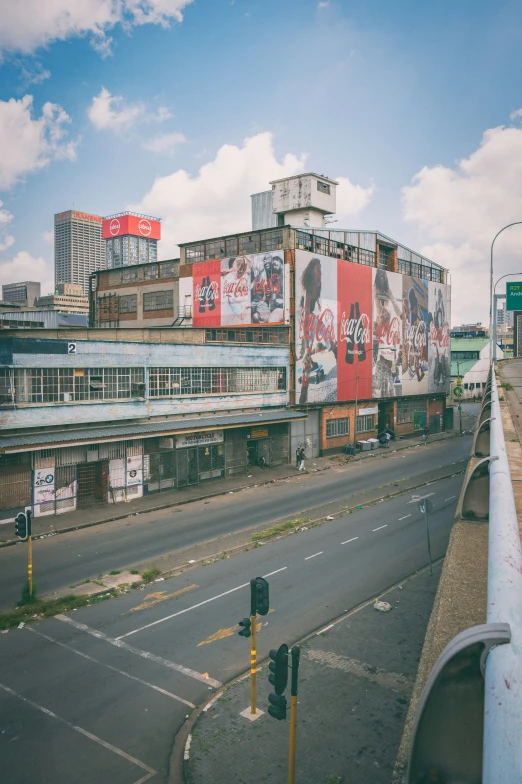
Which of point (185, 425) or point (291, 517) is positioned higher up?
point (185, 425)

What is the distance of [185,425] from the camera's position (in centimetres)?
3484

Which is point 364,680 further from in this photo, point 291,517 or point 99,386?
point 99,386

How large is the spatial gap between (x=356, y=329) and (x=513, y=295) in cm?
1449

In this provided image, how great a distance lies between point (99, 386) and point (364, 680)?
22034mm

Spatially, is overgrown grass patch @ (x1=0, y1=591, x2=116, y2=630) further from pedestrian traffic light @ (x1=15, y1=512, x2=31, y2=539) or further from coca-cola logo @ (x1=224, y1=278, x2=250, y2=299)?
coca-cola logo @ (x1=224, y1=278, x2=250, y2=299)

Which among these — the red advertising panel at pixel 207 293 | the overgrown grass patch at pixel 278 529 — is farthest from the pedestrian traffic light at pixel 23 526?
the red advertising panel at pixel 207 293

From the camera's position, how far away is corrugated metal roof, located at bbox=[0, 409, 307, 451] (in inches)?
1071

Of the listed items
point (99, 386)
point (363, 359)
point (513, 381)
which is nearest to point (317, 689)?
point (99, 386)

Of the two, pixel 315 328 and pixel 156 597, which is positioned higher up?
pixel 315 328

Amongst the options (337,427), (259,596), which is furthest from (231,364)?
(259,596)

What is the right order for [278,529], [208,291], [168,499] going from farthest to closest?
1. [208,291]
2. [168,499]
3. [278,529]

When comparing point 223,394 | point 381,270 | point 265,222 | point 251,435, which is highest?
point 265,222

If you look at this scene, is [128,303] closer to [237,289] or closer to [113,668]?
[237,289]

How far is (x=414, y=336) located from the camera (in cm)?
6359
